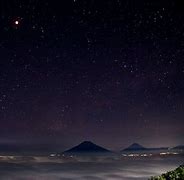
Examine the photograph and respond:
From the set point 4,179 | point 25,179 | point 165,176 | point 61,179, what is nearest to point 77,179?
point 61,179

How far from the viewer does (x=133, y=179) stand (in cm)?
12156

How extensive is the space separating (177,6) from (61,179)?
432ft

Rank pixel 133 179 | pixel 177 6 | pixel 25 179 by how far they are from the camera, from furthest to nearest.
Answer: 1. pixel 25 179
2. pixel 133 179
3. pixel 177 6

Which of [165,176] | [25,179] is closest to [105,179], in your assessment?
[25,179]

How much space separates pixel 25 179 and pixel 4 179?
9814mm

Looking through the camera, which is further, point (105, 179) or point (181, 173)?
point (105, 179)

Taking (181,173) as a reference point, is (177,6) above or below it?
above

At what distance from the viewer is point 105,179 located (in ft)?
414

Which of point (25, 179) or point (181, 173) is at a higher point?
point (25, 179)

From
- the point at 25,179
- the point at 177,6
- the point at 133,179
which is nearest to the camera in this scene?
the point at 177,6

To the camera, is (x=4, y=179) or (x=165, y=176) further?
(x=4, y=179)

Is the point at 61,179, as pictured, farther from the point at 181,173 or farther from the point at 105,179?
the point at 181,173

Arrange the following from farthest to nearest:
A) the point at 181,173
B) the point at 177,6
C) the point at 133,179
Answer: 1. the point at 133,179
2. the point at 181,173
3. the point at 177,6

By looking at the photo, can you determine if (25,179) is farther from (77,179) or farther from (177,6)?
(177,6)
